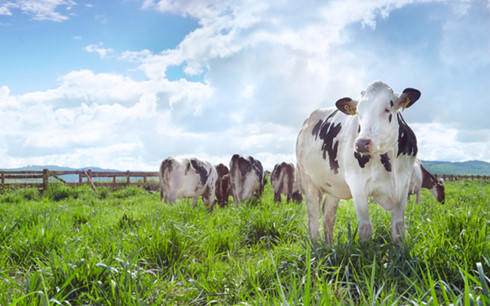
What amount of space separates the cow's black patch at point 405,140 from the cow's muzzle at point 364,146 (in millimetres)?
627

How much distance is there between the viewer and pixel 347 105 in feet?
13.4

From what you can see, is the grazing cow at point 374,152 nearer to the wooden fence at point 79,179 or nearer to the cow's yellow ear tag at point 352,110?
the cow's yellow ear tag at point 352,110

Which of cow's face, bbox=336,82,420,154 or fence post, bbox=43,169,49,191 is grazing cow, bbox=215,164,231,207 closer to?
fence post, bbox=43,169,49,191

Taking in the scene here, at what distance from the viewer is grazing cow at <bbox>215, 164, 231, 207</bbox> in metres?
13.0

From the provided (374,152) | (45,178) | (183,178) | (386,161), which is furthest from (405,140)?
(45,178)

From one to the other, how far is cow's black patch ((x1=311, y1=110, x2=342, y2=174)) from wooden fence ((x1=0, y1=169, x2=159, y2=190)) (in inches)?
607

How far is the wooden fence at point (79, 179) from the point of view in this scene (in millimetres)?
16859

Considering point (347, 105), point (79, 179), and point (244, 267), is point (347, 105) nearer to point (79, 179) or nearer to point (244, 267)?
point (244, 267)

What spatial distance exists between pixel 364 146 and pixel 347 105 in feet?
2.97

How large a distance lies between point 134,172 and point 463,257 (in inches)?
786

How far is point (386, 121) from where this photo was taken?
11.5ft

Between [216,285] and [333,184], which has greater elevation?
[333,184]

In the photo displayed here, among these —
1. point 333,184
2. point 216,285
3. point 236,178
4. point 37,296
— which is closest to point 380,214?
point 333,184

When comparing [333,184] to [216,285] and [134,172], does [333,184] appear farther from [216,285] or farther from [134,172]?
[134,172]
